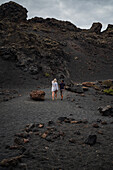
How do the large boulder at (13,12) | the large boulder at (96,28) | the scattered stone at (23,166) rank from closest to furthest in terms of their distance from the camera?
the scattered stone at (23,166), the large boulder at (13,12), the large boulder at (96,28)

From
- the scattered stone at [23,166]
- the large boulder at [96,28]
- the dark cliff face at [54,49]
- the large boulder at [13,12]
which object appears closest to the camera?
the scattered stone at [23,166]

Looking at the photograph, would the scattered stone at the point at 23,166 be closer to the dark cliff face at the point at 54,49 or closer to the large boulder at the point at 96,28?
the dark cliff face at the point at 54,49

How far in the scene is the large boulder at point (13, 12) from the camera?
4408 cm

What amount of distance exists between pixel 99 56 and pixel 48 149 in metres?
43.8

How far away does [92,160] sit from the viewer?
2672 mm

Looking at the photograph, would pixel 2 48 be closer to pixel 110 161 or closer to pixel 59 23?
pixel 110 161

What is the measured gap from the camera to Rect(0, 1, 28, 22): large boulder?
44.1 m

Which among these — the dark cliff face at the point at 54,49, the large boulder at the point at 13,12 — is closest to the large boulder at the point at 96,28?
the dark cliff face at the point at 54,49

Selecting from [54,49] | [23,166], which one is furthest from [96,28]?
[23,166]

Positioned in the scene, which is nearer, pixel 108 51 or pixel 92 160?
pixel 92 160

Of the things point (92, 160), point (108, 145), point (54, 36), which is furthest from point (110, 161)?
point (54, 36)

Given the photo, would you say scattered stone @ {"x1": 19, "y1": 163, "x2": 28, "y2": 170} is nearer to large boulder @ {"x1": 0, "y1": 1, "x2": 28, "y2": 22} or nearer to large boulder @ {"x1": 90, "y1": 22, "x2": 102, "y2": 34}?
large boulder @ {"x1": 0, "y1": 1, "x2": 28, "y2": 22}

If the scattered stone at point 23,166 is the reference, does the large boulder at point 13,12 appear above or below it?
above

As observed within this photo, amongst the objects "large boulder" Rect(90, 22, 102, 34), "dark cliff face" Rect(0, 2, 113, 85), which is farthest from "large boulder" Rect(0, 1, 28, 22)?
"large boulder" Rect(90, 22, 102, 34)
